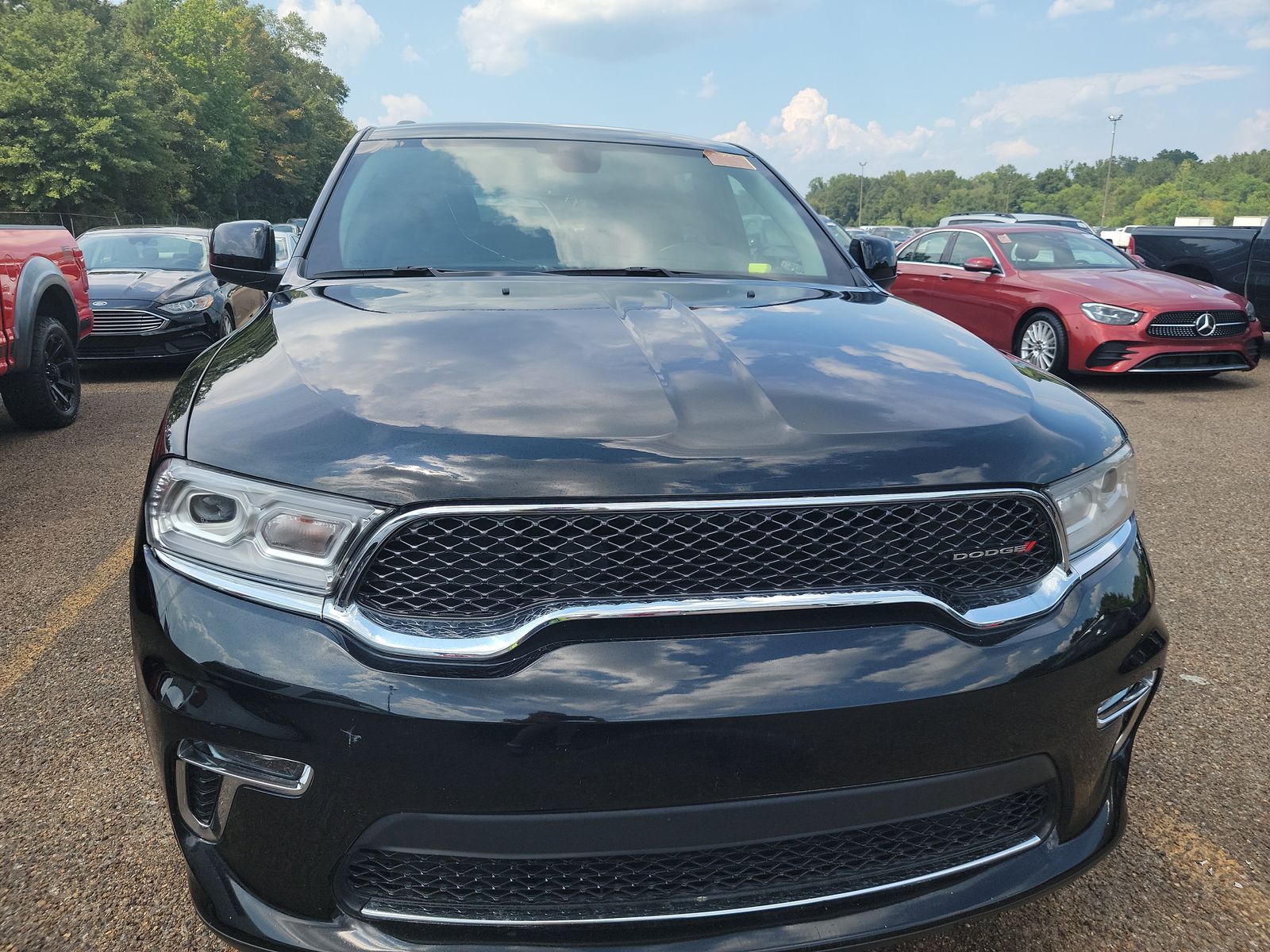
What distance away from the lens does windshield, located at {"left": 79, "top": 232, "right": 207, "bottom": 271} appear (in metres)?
9.46

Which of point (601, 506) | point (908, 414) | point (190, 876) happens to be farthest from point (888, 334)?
point (190, 876)

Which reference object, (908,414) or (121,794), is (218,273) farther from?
(908,414)

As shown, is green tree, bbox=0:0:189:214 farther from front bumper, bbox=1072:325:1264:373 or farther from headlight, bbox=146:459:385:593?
headlight, bbox=146:459:385:593

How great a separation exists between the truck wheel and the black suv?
5266 mm

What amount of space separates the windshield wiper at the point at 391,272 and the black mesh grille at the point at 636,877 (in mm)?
1523

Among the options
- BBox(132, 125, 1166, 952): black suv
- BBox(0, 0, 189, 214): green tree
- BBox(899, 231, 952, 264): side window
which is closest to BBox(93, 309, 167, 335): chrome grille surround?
BBox(132, 125, 1166, 952): black suv

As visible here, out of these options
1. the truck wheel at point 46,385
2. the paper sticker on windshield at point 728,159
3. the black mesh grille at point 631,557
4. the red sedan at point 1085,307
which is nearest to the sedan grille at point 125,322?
the truck wheel at point 46,385

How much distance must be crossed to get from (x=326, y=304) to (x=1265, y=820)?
8.19 feet

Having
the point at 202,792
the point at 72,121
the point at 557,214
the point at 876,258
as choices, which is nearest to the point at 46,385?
the point at 557,214

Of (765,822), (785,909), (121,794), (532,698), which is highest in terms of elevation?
(532,698)

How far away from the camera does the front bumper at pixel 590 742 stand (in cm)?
132

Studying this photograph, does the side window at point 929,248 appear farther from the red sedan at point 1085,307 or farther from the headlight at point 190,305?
the headlight at point 190,305

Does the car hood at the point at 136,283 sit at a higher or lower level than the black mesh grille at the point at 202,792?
higher

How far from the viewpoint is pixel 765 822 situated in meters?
1.38
